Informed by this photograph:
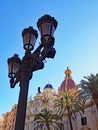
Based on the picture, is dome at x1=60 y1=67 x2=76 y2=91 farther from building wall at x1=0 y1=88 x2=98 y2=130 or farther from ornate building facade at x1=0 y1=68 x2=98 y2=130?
building wall at x1=0 y1=88 x2=98 y2=130

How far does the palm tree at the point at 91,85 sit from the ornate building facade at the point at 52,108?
12291mm

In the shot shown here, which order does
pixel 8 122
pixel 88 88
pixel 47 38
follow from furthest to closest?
1. pixel 8 122
2. pixel 88 88
3. pixel 47 38

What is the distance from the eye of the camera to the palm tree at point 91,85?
32.6 metres

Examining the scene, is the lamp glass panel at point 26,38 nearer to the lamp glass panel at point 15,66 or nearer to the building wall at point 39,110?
the lamp glass panel at point 15,66

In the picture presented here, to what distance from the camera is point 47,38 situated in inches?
244

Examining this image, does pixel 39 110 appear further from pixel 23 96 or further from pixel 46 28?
pixel 23 96

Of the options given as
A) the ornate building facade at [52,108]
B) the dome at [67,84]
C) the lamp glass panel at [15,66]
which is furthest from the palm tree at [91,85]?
the dome at [67,84]

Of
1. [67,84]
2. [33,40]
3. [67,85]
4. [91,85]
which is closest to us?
[33,40]

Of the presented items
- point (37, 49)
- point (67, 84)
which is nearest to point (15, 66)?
point (37, 49)

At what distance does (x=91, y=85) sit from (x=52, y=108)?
3341cm

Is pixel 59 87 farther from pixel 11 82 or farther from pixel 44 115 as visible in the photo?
pixel 11 82

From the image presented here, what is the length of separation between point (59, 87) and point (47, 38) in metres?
61.9

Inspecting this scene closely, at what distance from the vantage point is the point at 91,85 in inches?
1307

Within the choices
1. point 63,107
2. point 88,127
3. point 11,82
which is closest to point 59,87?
point 88,127
